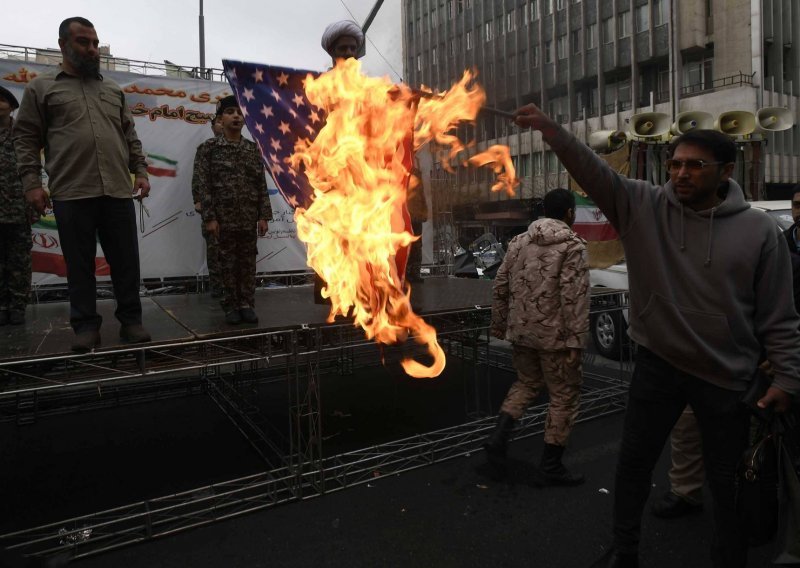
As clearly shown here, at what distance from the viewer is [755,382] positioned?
7.81ft

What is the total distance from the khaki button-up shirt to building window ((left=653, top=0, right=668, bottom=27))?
1104 inches

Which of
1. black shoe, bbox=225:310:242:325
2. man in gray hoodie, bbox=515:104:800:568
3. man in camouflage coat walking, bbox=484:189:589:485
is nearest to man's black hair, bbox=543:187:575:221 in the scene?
man in camouflage coat walking, bbox=484:189:589:485

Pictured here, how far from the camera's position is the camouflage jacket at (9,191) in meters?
4.31

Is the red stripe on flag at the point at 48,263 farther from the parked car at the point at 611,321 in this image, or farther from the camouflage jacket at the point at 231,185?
the parked car at the point at 611,321

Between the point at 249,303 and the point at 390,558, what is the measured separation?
219 centimetres

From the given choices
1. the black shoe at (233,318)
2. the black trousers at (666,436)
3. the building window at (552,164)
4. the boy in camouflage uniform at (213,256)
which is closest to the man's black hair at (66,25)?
the black shoe at (233,318)

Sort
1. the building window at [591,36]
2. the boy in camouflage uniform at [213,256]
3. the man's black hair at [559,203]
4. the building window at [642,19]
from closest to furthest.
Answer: the man's black hair at [559,203] < the boy in camouflage uniform at [213,256] < the building window at [642,19] < the building window at [591,36]

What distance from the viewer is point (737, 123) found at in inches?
427

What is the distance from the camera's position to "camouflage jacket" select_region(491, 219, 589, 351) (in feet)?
12.3

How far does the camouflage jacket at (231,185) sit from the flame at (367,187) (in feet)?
1.63

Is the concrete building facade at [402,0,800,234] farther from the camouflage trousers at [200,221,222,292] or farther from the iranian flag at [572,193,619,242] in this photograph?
the camouflage trousers at [200,221,222,292]

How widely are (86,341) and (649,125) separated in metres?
10.4

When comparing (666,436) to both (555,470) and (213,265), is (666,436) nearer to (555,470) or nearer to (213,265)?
(555,470)

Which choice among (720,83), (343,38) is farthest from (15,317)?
(720,83)
